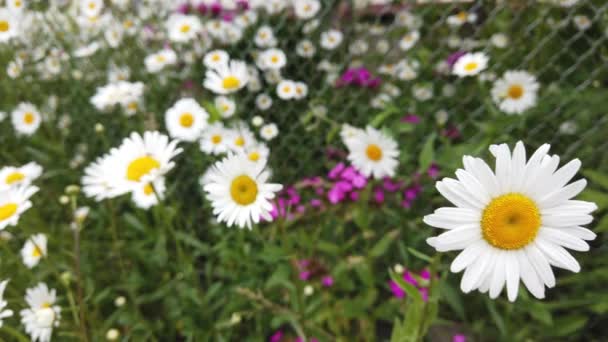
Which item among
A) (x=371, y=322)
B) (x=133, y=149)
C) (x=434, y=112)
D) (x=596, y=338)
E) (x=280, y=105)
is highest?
(x=280, y=105)

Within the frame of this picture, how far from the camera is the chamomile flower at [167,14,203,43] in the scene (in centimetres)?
188

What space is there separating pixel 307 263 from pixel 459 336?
1.62 ft

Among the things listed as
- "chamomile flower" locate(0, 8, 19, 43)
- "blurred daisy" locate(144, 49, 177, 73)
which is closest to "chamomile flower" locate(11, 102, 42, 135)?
"chamomile flower" locate(0, 8, 19, 43)

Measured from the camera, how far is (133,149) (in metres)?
1.08

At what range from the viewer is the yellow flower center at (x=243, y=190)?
3.05 feet

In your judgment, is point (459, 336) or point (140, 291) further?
point (140, 291)

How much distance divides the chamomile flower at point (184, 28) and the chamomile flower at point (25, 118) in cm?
72

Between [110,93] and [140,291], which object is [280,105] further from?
[140,291]

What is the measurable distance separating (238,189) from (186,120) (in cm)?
66

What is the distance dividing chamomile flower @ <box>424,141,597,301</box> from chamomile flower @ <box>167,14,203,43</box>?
1.56 m

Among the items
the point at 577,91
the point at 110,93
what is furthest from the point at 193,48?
the point at 577,91

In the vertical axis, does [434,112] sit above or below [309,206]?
above

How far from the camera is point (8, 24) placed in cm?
191

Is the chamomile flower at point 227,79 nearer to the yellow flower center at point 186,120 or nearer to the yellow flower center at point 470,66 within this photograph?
the yellow flower center at point 186,120
